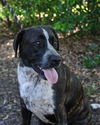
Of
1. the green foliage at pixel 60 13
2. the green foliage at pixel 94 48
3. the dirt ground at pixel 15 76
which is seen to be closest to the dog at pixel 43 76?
the dirt ground at pixel 15 76

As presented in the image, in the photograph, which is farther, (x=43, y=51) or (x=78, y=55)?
(x=78, y=55)

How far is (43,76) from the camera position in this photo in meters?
3.74

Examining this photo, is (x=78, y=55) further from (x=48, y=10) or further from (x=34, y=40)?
(x=34, y=40)

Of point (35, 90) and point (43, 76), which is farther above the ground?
point (43, 76)

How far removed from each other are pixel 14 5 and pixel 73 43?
1.59 meters

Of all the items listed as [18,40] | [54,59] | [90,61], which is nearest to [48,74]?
[54,59]

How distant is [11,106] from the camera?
539cm

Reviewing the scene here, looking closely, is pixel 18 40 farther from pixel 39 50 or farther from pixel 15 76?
pixel 15 76

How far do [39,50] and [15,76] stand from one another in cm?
281

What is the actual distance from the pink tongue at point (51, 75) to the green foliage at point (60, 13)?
3370 millimetres

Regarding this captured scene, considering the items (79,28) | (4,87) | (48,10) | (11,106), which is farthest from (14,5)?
(11,106)

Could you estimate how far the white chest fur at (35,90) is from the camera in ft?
12.7

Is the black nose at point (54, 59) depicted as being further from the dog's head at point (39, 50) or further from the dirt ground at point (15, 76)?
the dirt ground at point (15, 76)

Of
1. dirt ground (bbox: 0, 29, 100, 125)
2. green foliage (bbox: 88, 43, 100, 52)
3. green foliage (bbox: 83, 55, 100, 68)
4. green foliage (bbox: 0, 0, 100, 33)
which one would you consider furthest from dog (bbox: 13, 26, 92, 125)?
green foliage (bbox: 88, 43, 100, 52)
